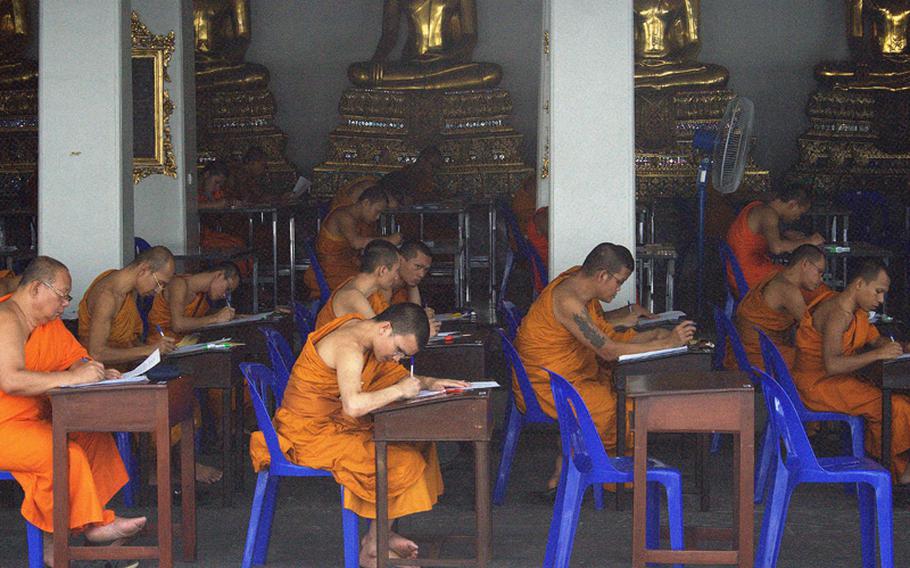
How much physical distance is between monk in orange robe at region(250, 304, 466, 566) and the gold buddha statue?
7768mm

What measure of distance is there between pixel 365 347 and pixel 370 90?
7915 millimetres

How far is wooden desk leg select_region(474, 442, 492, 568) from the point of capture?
4.61 meters

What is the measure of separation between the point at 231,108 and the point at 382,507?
8534mm

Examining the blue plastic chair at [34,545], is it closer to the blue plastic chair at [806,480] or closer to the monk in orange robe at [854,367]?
the blue plastic chair at [806,480]

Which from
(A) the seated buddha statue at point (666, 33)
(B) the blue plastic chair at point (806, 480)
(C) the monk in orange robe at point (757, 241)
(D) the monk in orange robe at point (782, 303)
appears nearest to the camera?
(B) the blue plastic chair at point (806, 480)

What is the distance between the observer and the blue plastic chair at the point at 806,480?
181 inches

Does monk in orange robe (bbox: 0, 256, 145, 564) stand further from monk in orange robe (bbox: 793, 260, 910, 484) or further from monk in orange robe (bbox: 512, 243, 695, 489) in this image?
monk in orange robe (bbox: 793, 260, 910, 484)

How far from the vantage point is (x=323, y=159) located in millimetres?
12695

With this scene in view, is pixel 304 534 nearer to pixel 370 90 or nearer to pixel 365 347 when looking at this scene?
pixel 365 347

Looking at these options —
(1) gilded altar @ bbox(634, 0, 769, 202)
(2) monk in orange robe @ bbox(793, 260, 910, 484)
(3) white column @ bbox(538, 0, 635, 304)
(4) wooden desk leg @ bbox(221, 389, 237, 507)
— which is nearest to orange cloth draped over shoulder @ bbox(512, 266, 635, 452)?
(3) white column @ bbox(538, 0, 635, 304)

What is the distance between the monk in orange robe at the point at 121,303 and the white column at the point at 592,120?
2.13 m

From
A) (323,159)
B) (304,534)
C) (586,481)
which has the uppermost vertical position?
(323,159)

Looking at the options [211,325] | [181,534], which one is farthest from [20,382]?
[211,325]

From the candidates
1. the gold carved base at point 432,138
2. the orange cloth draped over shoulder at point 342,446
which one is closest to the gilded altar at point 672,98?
the gold carved base at point 432,138
